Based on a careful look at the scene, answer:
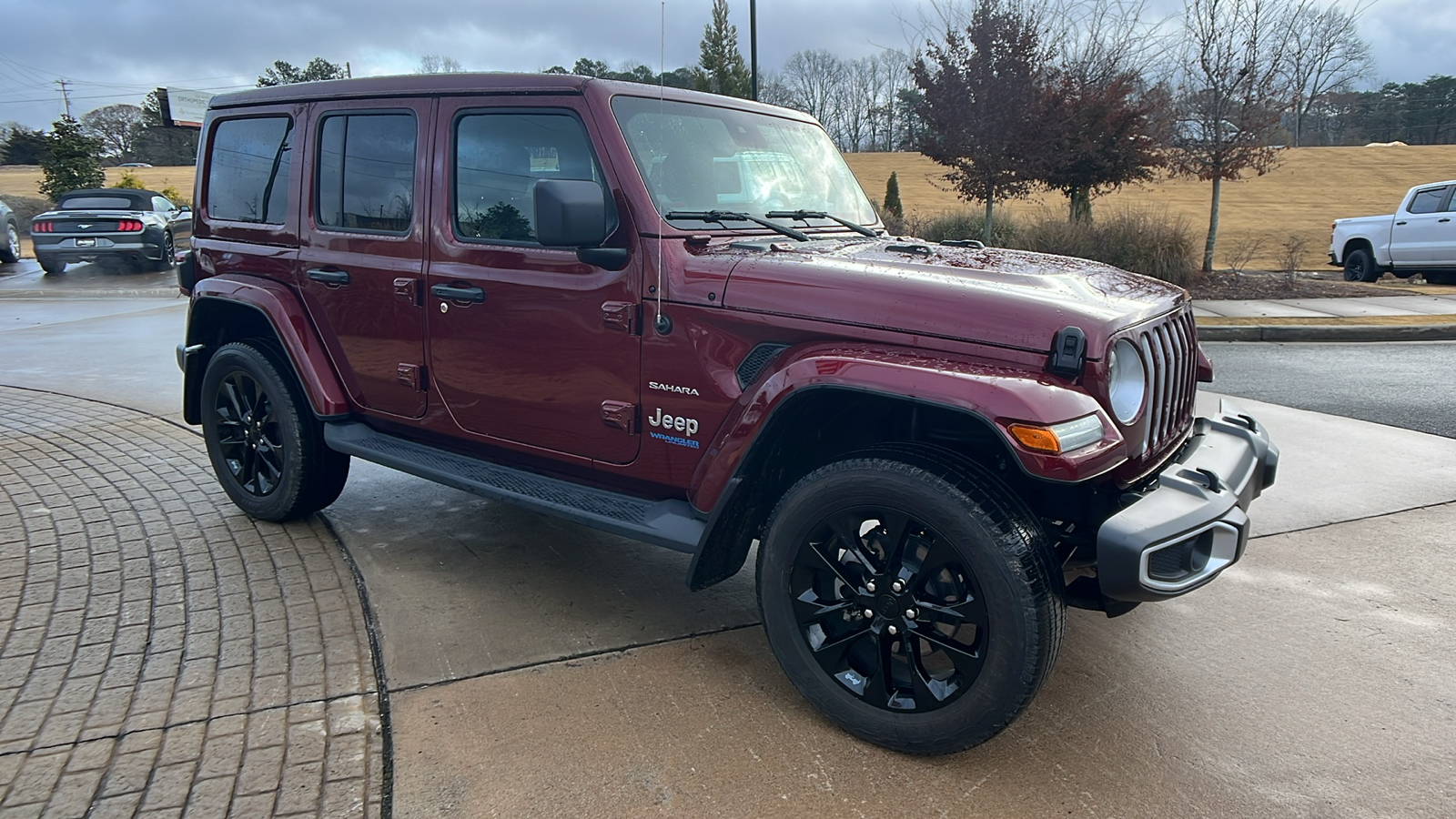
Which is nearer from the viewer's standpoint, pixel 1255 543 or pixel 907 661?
pixel 907 661

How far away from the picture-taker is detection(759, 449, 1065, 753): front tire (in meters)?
2.49

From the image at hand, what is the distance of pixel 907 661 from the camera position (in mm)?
2779

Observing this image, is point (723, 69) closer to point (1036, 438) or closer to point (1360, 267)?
point (1360, 267)

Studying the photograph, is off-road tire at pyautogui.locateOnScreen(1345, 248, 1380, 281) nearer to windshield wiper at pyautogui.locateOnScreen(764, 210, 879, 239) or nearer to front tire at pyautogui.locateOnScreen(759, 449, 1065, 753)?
windshield wiper at pyautogui.locateOnScreen(764, 210, 879, 239)

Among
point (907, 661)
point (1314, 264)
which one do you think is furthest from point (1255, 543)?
point (1314, 264)

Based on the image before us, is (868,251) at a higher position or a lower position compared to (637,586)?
higher

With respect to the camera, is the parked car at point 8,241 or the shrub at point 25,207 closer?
the parked car at point 8,241

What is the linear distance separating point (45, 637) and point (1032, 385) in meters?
3.53

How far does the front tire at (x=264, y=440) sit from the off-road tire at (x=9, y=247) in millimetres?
18429

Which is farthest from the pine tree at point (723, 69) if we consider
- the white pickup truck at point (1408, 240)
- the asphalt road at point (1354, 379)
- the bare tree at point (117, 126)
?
the bare tree at point (117, 126)

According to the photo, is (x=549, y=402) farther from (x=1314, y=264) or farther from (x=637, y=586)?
(x=1314, y=264)

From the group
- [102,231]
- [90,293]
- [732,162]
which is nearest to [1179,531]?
[732,162]

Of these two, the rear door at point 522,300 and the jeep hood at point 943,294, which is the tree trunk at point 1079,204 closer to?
the jeep hood at point 943,294

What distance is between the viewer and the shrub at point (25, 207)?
2917 cm
